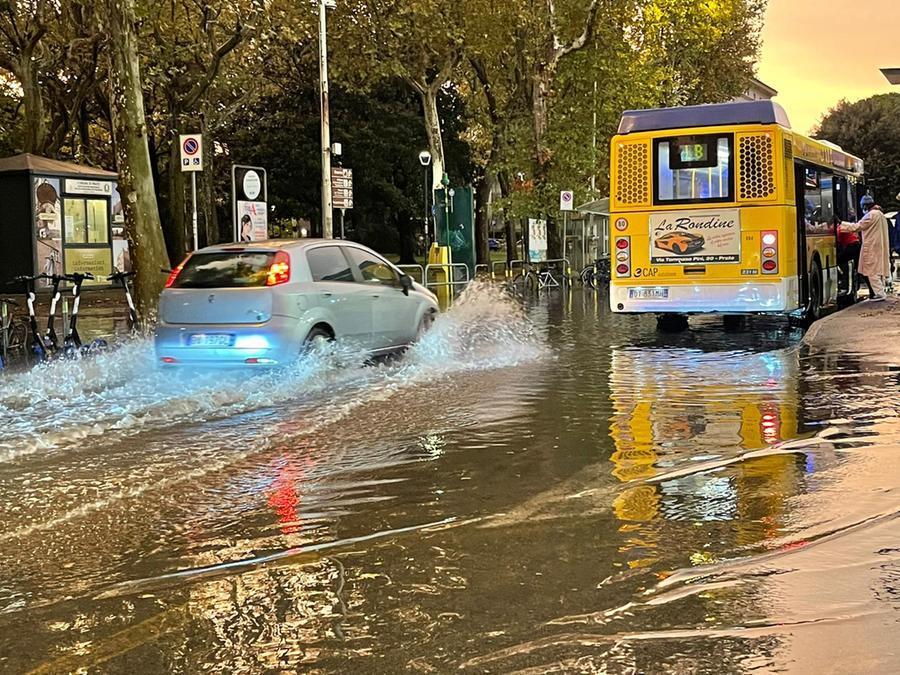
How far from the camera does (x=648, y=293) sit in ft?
52.9

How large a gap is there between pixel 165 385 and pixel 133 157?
7.63 metres

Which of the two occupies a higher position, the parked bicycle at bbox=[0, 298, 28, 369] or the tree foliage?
the tree foliage

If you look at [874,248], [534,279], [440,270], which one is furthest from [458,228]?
[874,248]

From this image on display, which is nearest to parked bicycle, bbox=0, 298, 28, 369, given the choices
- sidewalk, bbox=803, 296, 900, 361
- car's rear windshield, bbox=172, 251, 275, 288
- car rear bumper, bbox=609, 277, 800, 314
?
car's rear windshield, bbox=172, 251, 275, 288

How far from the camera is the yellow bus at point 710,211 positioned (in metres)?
15.3

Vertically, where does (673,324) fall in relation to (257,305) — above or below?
below

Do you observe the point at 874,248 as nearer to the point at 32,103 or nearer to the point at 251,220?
the point at 251,220

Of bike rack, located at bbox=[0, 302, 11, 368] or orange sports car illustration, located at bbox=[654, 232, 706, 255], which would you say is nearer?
bike rack, located at bbox=[0, 302, 11, 368]

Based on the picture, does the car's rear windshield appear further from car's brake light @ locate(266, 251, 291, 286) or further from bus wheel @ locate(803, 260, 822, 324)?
bus wheel @ locate(803, 260, 822, 324)

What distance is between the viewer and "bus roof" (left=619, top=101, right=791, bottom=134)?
15336mm

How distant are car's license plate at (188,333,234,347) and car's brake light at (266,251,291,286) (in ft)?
2.29

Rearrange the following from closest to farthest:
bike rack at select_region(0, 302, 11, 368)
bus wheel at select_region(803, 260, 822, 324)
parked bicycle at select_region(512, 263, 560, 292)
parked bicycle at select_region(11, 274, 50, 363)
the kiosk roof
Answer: parked bicycle at select_region(11, 274, 50, 363)
bike rack at select_region(0, 302, 11, 368)
bus wheel at select_region(803, 260, 822, 324)
the kiosk roof
parked bicycle at select_region(512, 263, 560, 292)

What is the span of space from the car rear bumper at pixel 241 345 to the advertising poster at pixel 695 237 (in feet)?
21.9

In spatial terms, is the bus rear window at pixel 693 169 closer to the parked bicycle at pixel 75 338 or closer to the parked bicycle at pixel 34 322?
the parked bicycle at pixel 75 338
